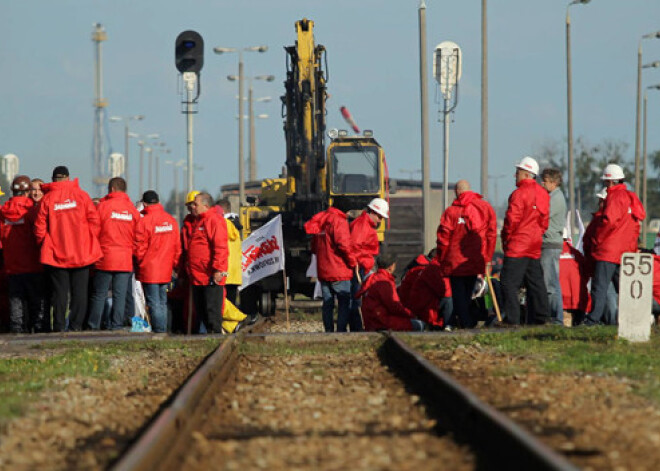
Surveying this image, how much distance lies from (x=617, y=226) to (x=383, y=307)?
2959mm

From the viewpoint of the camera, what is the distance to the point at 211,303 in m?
15.3

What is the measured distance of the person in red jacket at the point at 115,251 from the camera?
1532cm

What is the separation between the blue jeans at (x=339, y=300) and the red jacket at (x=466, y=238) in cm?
155

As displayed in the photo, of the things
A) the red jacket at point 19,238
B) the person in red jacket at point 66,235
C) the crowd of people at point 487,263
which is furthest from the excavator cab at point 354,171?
the person in red jacket at point 66,235

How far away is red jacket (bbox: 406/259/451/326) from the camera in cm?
1549

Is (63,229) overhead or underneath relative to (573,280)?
overhead

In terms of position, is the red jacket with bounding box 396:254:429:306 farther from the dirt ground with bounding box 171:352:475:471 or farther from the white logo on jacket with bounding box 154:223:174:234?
the dirt ground with bounding box 171:352:475:471

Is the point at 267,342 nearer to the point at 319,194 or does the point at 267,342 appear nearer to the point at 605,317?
the point at 605,317

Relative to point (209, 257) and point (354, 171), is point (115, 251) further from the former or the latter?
point (354, 171)

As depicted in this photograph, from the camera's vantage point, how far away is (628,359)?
10609 mm

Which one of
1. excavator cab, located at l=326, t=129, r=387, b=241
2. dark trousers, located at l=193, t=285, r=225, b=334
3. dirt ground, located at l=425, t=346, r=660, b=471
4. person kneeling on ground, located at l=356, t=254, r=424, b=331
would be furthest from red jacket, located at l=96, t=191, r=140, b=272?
excavator cab, located at l=326, t=129, r=387, b=241

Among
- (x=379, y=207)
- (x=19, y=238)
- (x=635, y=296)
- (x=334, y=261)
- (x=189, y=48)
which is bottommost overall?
(x=635, y=296)

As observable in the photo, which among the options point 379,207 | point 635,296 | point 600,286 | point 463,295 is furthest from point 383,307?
point 635,296

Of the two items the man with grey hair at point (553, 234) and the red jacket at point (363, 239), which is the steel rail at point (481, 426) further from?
the red jacket at point (363, 239)
